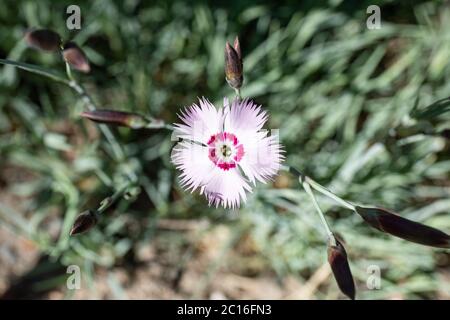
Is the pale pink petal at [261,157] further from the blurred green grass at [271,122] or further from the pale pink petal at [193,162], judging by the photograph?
the blurred green grass at [271,122]

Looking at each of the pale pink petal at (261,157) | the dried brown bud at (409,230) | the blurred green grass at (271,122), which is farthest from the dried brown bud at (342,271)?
the blurred green grass at (271,122)

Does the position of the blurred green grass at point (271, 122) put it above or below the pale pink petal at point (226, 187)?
above

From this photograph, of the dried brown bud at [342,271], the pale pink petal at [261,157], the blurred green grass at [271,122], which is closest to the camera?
the dried brown bud at [342,271]

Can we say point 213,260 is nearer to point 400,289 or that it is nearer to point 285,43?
point 400,289

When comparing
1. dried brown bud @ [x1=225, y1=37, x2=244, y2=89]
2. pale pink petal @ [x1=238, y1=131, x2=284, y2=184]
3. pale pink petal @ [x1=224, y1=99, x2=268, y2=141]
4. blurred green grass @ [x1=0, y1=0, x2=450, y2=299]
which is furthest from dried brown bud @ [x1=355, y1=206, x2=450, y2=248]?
blurred green grass @ [x1=0, y1=0, x2=450, y2=299]

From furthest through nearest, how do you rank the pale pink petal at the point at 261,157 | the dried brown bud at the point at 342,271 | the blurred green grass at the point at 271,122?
the blurred green grass at the point at 271,122, the pale pink petal at the point at 261,157, the dried brown bud at the point at 342,271

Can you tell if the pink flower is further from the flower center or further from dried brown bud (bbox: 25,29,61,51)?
dried brown bud (bbox: 25,29,61,51)
